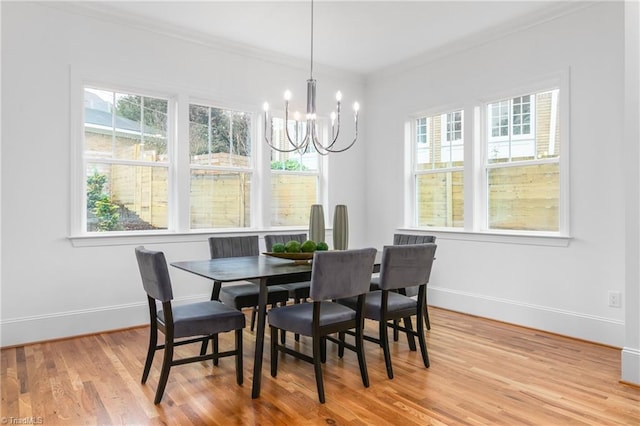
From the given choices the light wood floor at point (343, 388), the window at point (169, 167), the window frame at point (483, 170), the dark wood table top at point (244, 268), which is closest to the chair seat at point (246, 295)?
the dark wood table top at point (244, 268)

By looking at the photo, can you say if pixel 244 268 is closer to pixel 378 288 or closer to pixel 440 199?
pixel 378 288

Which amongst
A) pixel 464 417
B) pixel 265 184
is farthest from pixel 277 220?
pixel 464 417


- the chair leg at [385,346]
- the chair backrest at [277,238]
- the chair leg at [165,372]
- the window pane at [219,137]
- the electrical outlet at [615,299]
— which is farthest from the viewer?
the window pane at [219,137]

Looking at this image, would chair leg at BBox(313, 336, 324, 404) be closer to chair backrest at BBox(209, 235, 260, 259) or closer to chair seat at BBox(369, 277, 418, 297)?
chair seat at BBox(369, 277, 418, 297)

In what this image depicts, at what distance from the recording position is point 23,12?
11.9 feet

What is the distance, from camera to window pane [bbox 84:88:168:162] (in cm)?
407

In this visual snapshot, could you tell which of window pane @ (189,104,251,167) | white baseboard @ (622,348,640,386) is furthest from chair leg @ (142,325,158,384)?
white baseboard @ (622,348,640,386)

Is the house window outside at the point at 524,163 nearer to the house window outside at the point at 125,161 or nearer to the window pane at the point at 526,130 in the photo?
the window pane at the point at 526,130

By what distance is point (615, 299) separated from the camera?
360 centimetres

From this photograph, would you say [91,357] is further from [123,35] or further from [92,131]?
[123,35]

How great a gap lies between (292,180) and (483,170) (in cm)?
227

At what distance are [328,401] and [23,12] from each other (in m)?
3.94

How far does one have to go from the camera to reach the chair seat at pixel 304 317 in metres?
2.71

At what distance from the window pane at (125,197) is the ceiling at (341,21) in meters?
1.45
